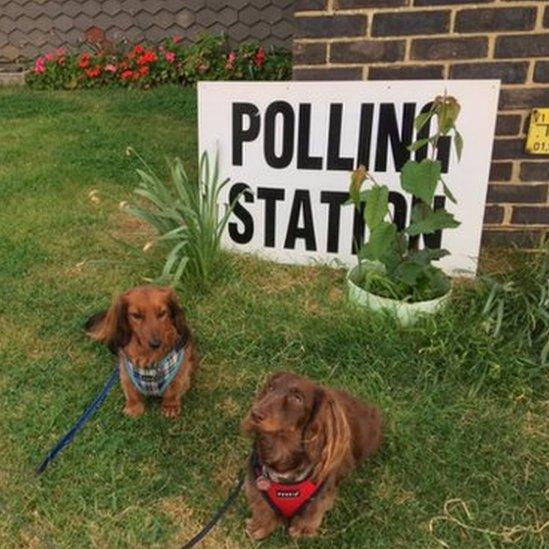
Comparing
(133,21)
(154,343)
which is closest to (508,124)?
(154,343)

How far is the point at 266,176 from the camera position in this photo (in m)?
3.48

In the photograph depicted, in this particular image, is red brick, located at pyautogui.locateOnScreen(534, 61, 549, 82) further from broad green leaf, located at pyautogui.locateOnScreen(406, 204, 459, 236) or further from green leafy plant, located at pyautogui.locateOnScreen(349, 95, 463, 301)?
broad green leaf, located at pyautogui.locateOnScreen(406, 204, 459, 236)

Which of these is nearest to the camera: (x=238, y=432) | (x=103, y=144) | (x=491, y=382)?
(x=238, y=432)

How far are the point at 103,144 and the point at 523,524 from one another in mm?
4562

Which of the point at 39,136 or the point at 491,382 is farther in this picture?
the point at 39,136

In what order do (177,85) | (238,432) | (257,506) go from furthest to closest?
(177,85)
(238,432)
(257,506)

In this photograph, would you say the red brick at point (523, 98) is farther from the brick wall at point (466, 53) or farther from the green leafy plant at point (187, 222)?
the green leafy plant at point (187, 222)

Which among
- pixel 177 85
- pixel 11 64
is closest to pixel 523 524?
pixel 177 85

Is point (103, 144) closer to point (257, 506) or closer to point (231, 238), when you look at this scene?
point (231, 238)

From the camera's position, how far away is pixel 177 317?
2.31 metres

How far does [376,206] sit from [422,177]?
0.23 meters

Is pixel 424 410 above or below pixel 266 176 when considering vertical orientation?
below

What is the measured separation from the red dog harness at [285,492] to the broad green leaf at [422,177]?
4.44ft

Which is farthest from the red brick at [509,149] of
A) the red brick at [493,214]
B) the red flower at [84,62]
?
the red flower at [84,62]
